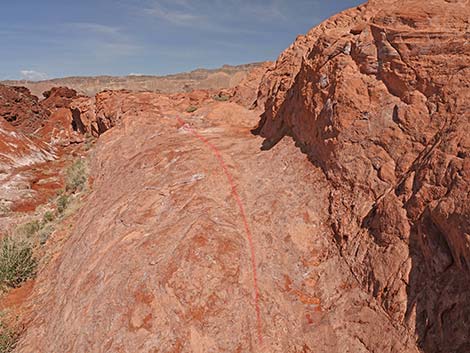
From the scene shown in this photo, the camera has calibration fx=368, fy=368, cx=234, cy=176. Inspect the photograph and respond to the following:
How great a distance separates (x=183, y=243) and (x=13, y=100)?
32.0m

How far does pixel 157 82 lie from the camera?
284 ft

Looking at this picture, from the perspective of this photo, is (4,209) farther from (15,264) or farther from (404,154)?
(404,154)

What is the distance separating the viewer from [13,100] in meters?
30.7

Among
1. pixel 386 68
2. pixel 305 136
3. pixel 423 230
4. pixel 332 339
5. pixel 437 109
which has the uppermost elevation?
pixel 386 68

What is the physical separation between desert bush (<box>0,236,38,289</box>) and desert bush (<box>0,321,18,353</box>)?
1.78 meters

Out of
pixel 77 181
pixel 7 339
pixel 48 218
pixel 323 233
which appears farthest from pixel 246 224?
pixel 77 181

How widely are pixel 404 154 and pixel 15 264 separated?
797cm

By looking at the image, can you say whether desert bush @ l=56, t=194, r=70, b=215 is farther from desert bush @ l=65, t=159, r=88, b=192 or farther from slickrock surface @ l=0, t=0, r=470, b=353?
slickrock surface @ l=0, t=0, r=470, b=353

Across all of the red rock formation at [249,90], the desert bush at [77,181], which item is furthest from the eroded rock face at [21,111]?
the red rock formation at [249,90]

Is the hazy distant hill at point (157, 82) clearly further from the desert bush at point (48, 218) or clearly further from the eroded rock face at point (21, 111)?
the desert bush at point (48, 218)

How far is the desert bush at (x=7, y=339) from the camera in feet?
19.1

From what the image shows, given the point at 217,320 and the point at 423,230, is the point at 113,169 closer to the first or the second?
the point at 217,320

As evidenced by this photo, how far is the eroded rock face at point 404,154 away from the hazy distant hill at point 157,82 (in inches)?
1227

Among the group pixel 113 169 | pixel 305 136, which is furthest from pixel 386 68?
pixel 113 169
